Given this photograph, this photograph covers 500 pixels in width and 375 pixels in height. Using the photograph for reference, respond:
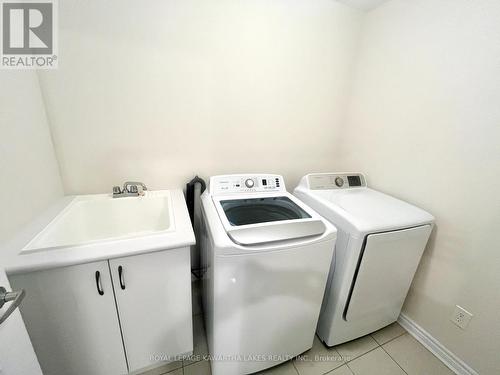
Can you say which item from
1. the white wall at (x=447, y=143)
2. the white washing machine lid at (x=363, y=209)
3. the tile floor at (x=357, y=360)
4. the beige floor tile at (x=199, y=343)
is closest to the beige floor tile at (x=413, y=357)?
the tile floor at (x=357, y=360)

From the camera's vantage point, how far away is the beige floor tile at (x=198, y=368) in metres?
1.28

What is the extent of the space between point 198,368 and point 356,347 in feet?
3.66

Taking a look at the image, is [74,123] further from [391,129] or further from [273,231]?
[391,129]

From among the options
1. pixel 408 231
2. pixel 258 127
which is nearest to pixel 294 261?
pixel 408 231

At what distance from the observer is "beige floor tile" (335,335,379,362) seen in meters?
1.42

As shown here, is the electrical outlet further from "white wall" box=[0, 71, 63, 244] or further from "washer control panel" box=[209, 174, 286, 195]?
"white wall" box=[0, 71, 63, 244]

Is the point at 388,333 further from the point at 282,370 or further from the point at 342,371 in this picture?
the point at 282,370

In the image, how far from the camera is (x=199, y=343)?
57.0 inches

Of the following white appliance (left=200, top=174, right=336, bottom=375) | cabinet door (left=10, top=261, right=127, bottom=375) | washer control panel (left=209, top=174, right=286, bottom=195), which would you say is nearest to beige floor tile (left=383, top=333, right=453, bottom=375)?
white appliance (left=200, top=174, right=336, bottom=375)

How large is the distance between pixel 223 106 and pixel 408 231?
150cm

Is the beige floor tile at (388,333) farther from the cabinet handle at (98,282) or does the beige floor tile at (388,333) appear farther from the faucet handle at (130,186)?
the faucet handle at (130,186)

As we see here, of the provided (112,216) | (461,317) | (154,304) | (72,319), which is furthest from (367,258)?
(112,216)

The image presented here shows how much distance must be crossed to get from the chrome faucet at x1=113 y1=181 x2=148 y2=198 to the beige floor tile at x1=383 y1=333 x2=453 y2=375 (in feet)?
6.92

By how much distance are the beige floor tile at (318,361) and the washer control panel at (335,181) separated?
1.17 metres
